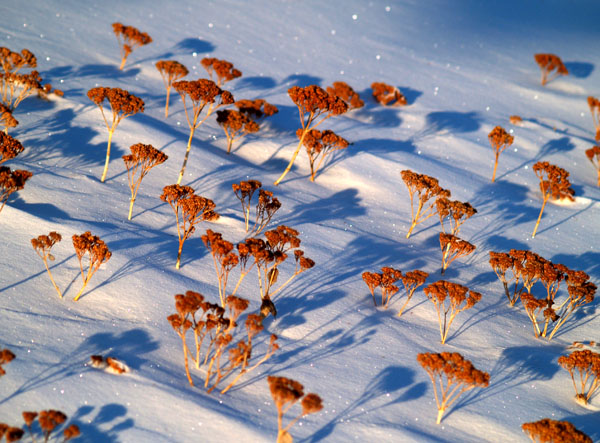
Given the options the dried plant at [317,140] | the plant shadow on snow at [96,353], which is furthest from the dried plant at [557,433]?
the dried plant at [317,140]

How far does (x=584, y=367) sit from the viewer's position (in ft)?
29.2

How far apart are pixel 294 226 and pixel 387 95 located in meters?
12.8

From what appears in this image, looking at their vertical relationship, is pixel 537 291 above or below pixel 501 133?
below

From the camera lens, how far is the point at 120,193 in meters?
12.9

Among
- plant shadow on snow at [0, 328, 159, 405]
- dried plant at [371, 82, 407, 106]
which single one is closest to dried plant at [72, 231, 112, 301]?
plant shadow on snow at [0, 328, 159, 405]

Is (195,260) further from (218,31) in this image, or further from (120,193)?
(218,31)

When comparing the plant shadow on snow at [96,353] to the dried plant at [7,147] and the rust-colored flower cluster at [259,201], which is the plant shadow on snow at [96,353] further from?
the dried plant at [7,147]

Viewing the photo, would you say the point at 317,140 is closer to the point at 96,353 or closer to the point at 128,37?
the point at 96,353

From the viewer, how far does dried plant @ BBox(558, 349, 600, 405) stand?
8.82 m

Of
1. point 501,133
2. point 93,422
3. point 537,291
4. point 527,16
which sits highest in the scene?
point 527,16

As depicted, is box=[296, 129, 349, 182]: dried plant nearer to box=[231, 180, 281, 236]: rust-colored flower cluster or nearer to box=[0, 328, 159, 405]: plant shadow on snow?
box=[231, 180, 281, 236]: rust-colored flower cluster

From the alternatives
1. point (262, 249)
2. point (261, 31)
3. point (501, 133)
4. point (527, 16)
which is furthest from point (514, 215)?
point (527, 16)

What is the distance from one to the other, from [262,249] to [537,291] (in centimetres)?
782

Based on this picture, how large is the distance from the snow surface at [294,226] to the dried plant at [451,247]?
0.53 metres
